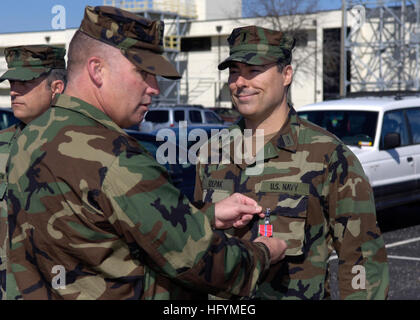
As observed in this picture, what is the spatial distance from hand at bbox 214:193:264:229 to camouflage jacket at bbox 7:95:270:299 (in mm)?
326

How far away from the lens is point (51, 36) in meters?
36.8

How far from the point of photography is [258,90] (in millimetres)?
3213

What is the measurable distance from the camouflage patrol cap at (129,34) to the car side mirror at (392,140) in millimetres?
7045

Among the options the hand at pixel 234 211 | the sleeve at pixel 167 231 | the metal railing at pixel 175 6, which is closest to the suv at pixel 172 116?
the metal railing at pixel 175 6

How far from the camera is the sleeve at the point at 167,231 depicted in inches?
72.8

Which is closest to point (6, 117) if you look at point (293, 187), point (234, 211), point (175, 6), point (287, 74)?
point (287, 74)

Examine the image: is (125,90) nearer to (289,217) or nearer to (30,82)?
(289,217)

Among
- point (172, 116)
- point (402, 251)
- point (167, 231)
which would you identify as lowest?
point (402, 251)

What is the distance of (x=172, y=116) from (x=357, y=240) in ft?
58.0

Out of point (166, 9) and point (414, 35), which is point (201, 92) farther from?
point (414, 35)

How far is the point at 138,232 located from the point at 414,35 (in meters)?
30.7

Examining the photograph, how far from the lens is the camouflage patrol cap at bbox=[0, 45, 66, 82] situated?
12.2 feet

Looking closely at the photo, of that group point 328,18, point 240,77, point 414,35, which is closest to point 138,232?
point 240,77
